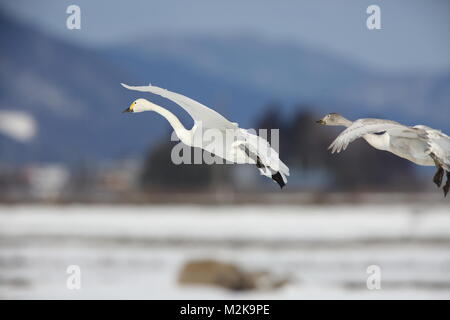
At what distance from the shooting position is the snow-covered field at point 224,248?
24.6ft

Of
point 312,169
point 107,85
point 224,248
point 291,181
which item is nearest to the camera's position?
point 224,248

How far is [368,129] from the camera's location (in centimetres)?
199

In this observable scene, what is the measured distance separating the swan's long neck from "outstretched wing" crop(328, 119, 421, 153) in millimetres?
375

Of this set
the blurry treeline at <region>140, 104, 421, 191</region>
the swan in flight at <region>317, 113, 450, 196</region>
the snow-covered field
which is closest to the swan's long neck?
the swan in flight at <region>317, 113, 450, 196</region>

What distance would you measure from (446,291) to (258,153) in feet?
19.4

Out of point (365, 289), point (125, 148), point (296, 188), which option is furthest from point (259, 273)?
point (125, 148)

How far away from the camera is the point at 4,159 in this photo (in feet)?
118

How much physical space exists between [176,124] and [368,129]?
50 cm

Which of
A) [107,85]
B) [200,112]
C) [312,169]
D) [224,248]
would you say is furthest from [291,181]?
[107,85]

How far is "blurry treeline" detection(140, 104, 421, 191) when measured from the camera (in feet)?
71.2

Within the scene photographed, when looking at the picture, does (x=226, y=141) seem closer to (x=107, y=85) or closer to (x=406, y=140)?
(x=406, y=140)

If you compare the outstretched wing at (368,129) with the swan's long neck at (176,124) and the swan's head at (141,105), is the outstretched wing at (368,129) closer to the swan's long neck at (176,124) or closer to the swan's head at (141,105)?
the swan's long neck at (176,124)

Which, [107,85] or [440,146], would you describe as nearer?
[440,146]

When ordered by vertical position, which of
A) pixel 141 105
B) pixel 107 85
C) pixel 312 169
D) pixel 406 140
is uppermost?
pixel 107 85
